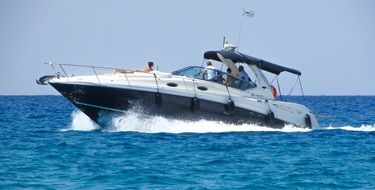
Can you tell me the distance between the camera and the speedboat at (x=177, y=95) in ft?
71.2

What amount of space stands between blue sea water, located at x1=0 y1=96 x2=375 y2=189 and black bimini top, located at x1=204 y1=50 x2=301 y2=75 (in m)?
1.96

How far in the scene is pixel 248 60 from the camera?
2408 centimetres

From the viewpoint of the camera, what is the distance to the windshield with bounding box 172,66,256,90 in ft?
74.9

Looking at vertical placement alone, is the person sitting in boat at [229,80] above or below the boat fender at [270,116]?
above

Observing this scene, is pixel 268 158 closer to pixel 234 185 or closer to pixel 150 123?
pixel 234 185

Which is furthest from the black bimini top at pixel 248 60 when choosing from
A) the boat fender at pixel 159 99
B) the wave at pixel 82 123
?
the wave at pixel 82 123

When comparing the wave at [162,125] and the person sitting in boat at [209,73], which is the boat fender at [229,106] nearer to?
the wave at [162,125]

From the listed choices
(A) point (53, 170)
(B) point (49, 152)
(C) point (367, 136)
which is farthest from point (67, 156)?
(C) point (367, 136)

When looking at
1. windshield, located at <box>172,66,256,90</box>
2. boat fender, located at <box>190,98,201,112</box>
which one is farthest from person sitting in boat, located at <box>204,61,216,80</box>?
boat fender, located at <box>190,98,201,112</box>

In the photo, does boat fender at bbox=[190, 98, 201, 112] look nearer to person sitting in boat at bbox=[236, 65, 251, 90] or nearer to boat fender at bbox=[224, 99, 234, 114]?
boat fender at bbox=[224, 99, 234, 114]

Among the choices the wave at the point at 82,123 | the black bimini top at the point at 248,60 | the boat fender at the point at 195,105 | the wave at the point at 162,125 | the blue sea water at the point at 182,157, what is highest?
the black bimini top at the point at 248,60

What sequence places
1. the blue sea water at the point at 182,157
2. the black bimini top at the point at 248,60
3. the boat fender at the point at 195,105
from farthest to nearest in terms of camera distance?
the black bimini top at the point at 248,60, the boat fender at the point at 195,105, the blue sea water at the point at 182,157

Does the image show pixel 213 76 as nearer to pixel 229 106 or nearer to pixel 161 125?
pixel 229 106

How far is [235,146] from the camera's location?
19000mm
